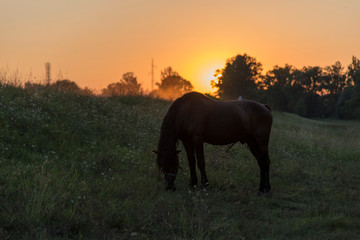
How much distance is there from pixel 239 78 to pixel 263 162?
192 feet

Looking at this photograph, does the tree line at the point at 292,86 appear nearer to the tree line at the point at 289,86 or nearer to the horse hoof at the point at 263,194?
the tree line at the point at 289,86

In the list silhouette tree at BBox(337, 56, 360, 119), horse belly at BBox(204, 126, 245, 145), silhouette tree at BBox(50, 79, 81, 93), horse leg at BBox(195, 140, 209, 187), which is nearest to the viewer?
horse leg at BBox(195, 140, 209, 187)

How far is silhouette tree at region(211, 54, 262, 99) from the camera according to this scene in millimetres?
64625

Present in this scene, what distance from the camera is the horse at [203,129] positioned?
22.7 ft

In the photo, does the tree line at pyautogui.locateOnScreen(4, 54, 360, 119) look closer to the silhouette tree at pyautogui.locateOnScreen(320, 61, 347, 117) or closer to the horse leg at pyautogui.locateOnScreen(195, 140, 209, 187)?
the silhouette tree at pyautogui.locateOnScreen(320, 61, 347, 117)

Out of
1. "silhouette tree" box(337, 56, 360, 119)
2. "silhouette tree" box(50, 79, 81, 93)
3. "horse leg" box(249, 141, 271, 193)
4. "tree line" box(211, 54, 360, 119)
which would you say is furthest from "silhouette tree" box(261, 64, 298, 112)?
"horse leg" box(249, 141, 271, 193)

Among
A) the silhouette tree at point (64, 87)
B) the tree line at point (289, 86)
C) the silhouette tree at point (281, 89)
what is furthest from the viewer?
the silhouette tree at point (281, 89)

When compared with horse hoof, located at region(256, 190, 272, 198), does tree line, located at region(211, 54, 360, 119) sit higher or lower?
higher

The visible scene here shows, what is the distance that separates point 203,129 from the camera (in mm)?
7285

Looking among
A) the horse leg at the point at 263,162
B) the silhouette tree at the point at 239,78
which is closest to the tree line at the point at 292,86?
the silhouette tree at the point at 239,78

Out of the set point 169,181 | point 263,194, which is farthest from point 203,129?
point 263,194

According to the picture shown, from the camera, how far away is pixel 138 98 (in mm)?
18703

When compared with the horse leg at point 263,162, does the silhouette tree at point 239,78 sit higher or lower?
higher

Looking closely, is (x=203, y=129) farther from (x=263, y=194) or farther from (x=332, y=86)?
(x=332, y=86)
